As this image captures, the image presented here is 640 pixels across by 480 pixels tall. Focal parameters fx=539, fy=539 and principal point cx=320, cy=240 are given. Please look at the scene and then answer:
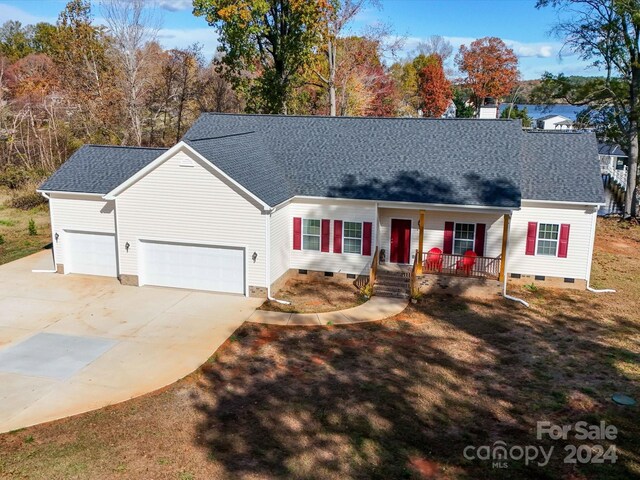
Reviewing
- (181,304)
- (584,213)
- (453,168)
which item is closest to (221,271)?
(181,304)

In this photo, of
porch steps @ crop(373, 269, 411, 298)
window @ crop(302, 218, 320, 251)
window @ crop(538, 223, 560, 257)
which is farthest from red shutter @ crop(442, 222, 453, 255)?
window @ crop(302, 218, 320, 251)

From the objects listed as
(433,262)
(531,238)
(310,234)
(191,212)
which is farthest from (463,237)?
(191,212)

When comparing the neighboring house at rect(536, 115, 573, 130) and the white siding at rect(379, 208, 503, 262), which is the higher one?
the neighboring house at rect(536, 115, 573, 130)

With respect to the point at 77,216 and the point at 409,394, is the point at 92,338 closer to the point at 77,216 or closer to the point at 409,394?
the point at 77,216

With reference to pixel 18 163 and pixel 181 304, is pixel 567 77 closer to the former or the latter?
pixel 181 304

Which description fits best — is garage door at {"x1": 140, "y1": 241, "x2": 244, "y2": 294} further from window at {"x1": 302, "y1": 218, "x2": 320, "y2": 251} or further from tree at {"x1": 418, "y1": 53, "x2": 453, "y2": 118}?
tree at {"x1": 418, "y1": 53, "x2": 453, "y2": 118}
